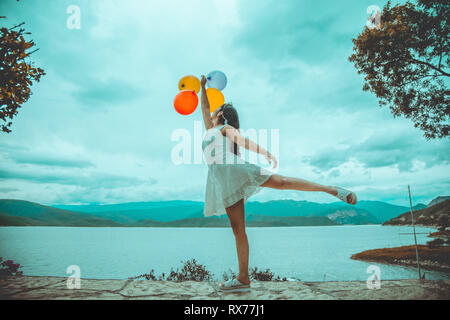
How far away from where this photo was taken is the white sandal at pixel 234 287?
2.95 meters

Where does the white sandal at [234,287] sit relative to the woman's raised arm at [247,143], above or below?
below

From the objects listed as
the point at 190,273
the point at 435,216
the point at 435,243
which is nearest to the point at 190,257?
the point at 435,243

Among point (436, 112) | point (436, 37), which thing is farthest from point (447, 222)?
point (436, 37)

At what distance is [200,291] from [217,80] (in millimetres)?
2760

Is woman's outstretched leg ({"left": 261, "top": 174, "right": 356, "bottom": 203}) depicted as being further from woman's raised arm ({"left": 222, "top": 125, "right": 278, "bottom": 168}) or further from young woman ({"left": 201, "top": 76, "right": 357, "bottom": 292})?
woman's raised arm ({"left": 222, "top": 125, "right": 278, "bottom": 168})

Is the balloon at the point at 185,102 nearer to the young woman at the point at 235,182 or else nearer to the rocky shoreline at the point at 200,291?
the young woman at the point at 235,182

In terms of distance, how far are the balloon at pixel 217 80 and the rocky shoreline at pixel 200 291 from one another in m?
2.67

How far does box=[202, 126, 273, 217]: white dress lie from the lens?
2.84 meters

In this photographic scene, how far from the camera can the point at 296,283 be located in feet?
11.0

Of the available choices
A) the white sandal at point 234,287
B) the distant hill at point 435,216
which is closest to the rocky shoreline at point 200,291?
the white sandal at point 234,287

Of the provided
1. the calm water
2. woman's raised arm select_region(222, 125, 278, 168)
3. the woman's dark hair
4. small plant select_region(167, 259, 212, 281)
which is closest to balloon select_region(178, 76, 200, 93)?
the woman's dark hair

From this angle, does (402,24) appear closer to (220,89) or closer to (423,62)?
(423,62)

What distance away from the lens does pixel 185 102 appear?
3.70 metres

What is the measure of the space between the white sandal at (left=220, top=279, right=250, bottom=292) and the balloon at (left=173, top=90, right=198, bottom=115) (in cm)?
221
